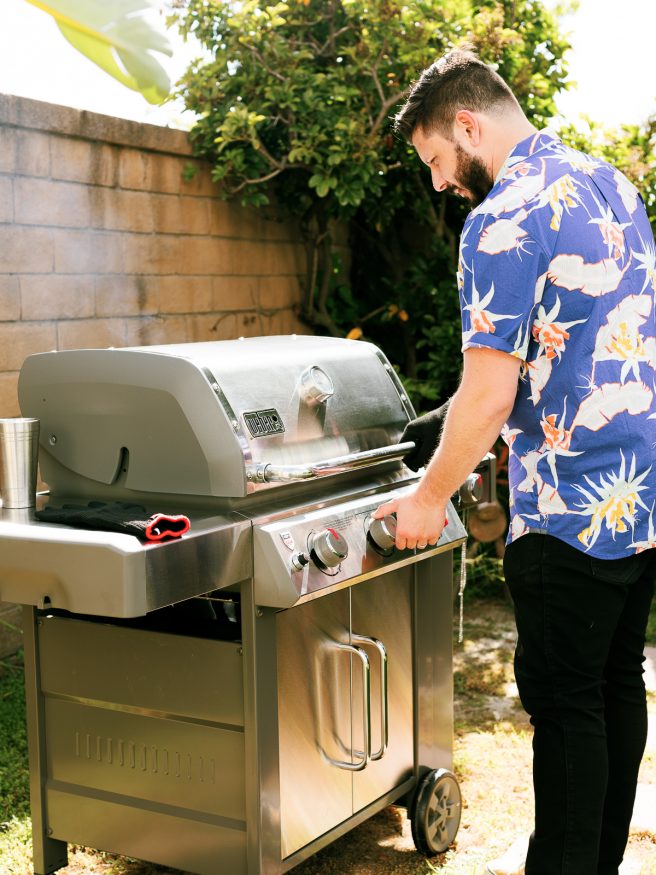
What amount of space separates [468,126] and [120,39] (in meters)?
2.16

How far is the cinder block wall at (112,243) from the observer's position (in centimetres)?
361

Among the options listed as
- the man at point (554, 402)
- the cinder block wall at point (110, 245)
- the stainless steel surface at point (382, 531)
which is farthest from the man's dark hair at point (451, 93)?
the cinder block wall at point (110, 245)

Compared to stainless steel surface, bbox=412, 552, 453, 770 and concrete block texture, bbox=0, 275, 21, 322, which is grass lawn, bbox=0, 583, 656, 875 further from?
concrete block texture, bbox=0, 275, 21, 322

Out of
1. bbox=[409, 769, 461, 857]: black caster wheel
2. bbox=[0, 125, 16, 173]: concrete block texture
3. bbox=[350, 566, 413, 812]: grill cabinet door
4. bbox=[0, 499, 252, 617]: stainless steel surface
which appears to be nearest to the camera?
bbox=[0, 499, 252, 617]: stainless steel surface

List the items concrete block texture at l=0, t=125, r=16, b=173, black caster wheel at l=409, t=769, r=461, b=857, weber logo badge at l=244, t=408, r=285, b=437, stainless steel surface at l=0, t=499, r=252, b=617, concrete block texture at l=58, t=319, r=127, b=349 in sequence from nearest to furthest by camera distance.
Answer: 1. stainless steel surface at l=0, t=499, r=252, b=617
2. weber logo badge at l=244, t=408, r=285, b=437
3. black caster wheel at l=409, t=769, r=461, b=857
4. concrete block texture at l=0, t=125, r=16, b=173
5. concrete block texture at l=58, t=319, r=127, b=349

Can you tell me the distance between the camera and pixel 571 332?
1950 millimetres

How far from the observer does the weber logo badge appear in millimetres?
2180

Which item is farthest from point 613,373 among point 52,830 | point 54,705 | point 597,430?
point 52,830

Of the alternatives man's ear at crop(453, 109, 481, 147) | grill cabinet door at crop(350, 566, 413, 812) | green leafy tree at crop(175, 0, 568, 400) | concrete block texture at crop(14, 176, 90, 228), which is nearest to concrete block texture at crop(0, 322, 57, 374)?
concrete block texture at crop(14, 176, 90, 228)

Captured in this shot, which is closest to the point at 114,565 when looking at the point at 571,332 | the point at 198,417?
the point at 198,417

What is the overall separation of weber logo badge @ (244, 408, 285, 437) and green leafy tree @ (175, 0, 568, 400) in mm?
2448

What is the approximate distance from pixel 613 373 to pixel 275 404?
29.0 inches

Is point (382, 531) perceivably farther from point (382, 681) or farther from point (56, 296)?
point (56, 296)

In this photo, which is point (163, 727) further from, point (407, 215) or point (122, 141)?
point (407, 215)
